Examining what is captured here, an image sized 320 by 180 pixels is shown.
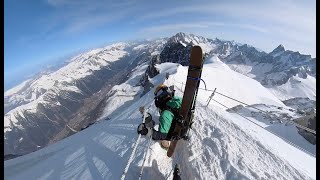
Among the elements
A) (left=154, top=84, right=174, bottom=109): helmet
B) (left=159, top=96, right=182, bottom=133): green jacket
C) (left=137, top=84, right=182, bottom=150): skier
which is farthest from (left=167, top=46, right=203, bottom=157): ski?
(left=154, top=84, right=174, bottom=109): helmet

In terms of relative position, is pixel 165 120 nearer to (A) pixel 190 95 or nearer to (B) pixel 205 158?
(A) pixel 190 95

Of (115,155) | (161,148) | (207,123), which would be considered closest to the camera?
(161,148)

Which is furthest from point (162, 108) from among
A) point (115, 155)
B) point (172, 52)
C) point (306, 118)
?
point (172, 52)

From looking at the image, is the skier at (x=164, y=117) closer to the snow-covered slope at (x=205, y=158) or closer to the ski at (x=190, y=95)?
the ski at (x=190, y=95)

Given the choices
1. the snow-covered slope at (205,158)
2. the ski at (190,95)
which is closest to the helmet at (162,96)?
the ski at (190,95)
